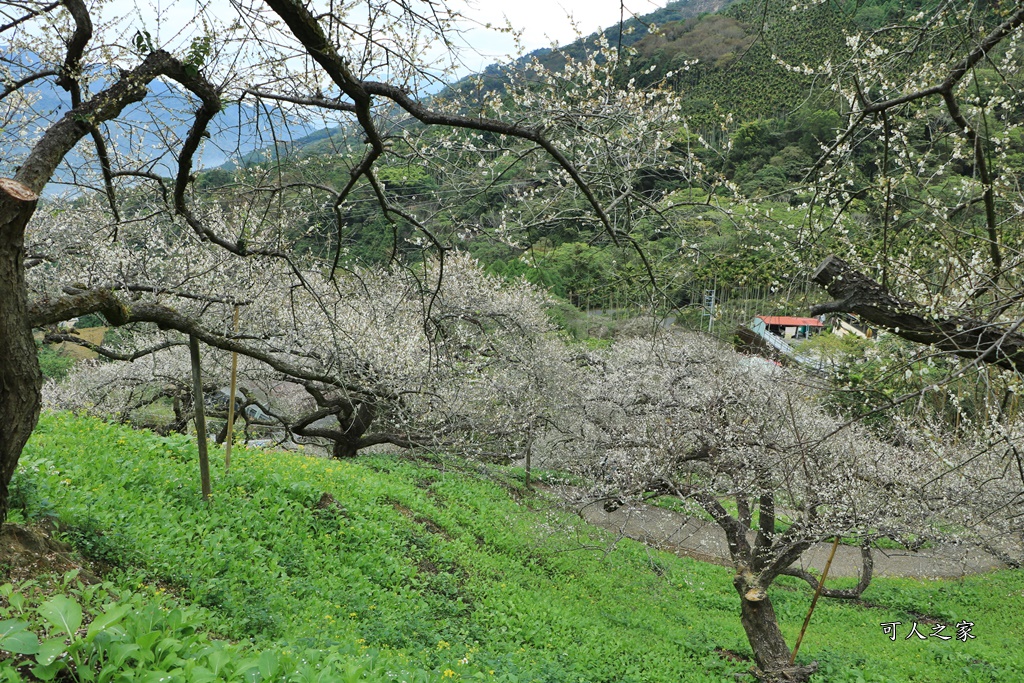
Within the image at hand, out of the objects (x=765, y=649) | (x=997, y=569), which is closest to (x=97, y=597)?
(x=765, y=649)

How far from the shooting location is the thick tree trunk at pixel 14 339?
8.86ft

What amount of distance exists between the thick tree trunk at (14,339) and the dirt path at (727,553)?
11.3 meters

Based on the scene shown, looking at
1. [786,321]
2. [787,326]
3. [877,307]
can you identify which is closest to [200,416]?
[877,307]

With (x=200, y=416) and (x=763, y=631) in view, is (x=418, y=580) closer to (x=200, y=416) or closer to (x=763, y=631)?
(x=200, y=416)

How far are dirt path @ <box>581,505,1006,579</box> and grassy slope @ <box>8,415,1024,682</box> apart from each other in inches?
73.5

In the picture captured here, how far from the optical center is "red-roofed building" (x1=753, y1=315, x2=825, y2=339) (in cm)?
2772

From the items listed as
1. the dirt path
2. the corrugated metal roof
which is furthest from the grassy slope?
the corrugated metal roof

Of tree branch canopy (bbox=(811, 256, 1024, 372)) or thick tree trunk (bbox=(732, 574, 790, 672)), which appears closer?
tree branch canopy (bbox=(811, 256, 1024, 372))

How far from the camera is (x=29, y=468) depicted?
4.38 meters

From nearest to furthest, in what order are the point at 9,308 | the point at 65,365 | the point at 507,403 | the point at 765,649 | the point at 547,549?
the point at 9,308
the point at 765,649
the point at 547,549
the point at 507,403
the point at 65,365

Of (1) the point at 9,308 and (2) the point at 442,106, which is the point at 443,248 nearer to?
(2) the point at 442,106

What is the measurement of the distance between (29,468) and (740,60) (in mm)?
5247

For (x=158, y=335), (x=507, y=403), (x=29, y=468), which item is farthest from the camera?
(x=158, y=335)

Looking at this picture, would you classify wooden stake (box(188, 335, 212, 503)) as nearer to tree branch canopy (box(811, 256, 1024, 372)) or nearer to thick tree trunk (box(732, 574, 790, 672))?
tree branch canopy (box(811, 256, 1024, 372))
